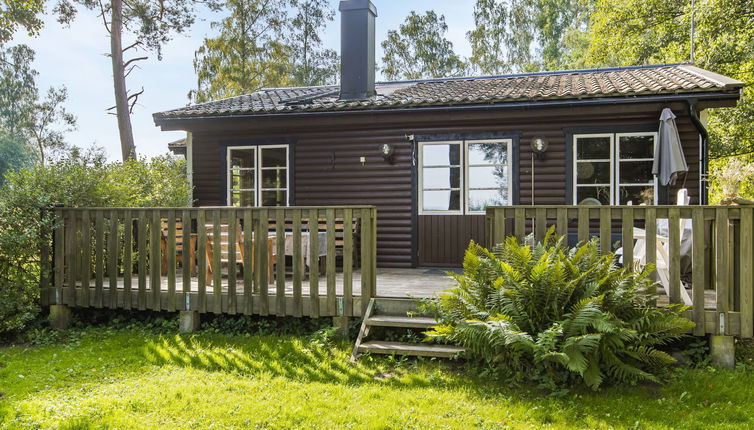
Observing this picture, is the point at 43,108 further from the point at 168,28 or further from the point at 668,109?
the point at 668,109

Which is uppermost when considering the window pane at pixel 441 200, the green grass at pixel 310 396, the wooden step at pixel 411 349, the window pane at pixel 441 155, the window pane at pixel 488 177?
the window pane at pixel 441 155

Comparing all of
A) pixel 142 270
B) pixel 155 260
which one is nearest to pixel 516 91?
A: pixel 155 260

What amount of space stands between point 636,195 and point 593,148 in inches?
31.9

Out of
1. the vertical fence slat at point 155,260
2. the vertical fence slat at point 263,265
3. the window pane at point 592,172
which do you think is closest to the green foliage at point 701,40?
the window pane at point 592,172

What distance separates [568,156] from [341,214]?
373cm

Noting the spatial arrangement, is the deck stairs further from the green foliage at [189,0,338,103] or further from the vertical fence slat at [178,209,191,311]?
the green foliage at [189,0,338,103]

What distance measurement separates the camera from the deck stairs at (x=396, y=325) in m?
4.17

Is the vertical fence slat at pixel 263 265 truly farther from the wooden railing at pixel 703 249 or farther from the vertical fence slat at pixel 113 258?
the wooden railing at pixel 703 249

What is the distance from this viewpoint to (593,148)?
23.0ft

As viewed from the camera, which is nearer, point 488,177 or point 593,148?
point 593,148

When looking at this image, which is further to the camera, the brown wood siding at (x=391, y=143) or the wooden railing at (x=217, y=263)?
the brown wood siding at (x=391, y=143)

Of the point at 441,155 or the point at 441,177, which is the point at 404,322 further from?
the point at 441,155

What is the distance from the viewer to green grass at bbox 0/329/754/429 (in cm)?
318

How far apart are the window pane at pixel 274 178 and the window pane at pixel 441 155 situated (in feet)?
7.08
